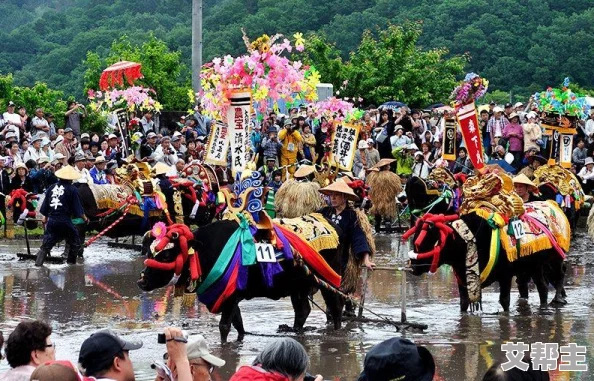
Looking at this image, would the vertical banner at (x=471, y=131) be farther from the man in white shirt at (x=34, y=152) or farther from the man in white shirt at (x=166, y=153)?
the man in white shirt at (x=34, y=152)

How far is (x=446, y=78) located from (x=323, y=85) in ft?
20.1

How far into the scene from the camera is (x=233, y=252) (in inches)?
501

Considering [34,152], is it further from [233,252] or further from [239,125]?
[233,252]

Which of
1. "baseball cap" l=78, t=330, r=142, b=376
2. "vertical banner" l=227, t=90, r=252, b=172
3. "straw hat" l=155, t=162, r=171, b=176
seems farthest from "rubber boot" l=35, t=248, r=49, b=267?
"baseball cap" l=78, t=330, r=142, b=376

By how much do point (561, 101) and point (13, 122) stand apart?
10.4 metres

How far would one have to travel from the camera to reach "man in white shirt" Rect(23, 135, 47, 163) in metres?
23.1

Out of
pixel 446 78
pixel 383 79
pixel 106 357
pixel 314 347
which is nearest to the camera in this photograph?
pixel 106 357

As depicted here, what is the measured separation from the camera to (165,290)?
1656 cm

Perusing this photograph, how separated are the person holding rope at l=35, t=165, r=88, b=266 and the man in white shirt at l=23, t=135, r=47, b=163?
14.0 ft

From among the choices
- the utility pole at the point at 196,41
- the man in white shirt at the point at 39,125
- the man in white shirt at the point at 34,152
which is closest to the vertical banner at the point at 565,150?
the man in white shirt at the point at 34,152

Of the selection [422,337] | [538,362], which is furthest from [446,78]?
[538,362]

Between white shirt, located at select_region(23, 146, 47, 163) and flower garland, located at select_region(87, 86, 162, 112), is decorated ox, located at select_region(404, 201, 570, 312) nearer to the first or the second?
white shirt, located at select_region(23, 146, 47, 163)

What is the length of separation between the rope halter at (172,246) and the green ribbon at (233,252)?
7.2 inches

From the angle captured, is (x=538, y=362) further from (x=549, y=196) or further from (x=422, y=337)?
(x=549, y=196)
